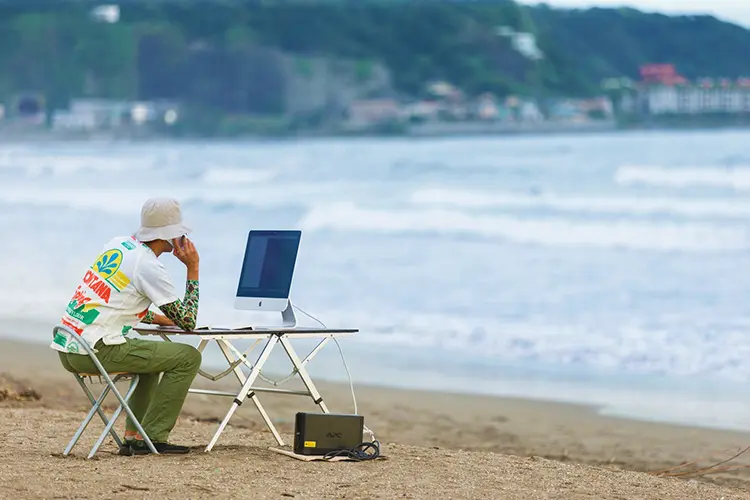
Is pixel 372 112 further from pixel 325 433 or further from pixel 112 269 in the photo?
pixel 112 269

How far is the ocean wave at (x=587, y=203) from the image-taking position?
26781mm

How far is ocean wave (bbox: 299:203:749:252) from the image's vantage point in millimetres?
21156

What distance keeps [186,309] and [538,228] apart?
19181 mm

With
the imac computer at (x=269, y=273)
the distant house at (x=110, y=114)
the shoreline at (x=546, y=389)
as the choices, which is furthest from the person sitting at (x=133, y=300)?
the distant house at (x=110, y=114)

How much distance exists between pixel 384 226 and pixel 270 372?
52.7ft

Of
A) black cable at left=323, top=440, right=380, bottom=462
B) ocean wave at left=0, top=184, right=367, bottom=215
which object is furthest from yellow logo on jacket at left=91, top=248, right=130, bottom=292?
ocean wave at left=0, top=184, right=367, bottom=215

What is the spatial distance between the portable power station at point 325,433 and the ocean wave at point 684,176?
27.5m

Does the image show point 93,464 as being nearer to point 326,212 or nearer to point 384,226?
point 384,226

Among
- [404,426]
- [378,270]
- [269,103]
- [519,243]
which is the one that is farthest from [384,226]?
[269,103]

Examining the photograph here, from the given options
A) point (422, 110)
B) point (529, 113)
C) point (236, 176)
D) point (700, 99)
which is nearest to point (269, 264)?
point (236, 176)

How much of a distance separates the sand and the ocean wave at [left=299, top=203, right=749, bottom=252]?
1241cm

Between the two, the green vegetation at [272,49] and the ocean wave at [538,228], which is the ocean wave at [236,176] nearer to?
the ocean wave at [538,228]

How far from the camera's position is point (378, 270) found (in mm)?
16891

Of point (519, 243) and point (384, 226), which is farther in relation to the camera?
point (384, 226)
